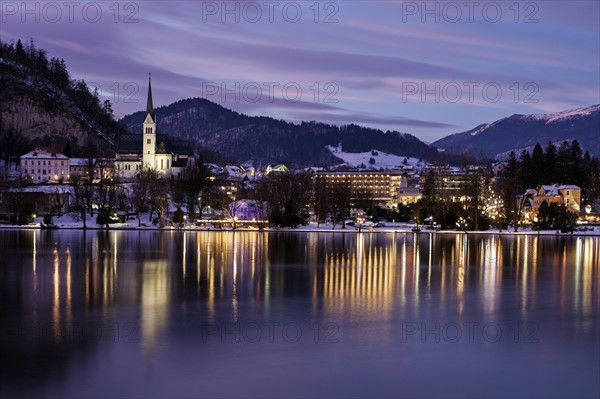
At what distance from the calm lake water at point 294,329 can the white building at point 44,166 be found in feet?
316

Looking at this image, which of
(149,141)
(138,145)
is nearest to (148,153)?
(149,141)

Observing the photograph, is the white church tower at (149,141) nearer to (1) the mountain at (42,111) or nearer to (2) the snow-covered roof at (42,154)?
(1) the mountain at (42,111)

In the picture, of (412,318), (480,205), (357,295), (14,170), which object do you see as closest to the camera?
(412,318)

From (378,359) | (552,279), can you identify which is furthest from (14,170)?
(378,359)

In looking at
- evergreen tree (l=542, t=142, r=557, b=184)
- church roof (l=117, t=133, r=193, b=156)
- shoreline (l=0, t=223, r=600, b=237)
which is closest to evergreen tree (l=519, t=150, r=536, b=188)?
evergreen tree (l=542, t=142, r=557, b=184)

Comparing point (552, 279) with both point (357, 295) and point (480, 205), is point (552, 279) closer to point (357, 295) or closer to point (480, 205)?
point (357, 295)

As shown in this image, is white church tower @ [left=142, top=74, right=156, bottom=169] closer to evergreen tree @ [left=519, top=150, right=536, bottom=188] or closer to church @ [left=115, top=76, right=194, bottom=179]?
church @ [left=115, top=76, right=194, bottom=179]

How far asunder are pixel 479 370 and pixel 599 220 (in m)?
94.6

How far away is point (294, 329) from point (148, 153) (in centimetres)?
12840

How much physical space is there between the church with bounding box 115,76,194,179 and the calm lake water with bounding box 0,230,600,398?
104 meters

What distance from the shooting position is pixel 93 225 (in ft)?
273

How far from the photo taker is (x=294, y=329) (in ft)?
67.8

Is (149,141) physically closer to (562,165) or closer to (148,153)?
(148,153)

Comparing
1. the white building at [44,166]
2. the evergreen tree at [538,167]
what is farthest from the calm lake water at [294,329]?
the white building at [44,166]
